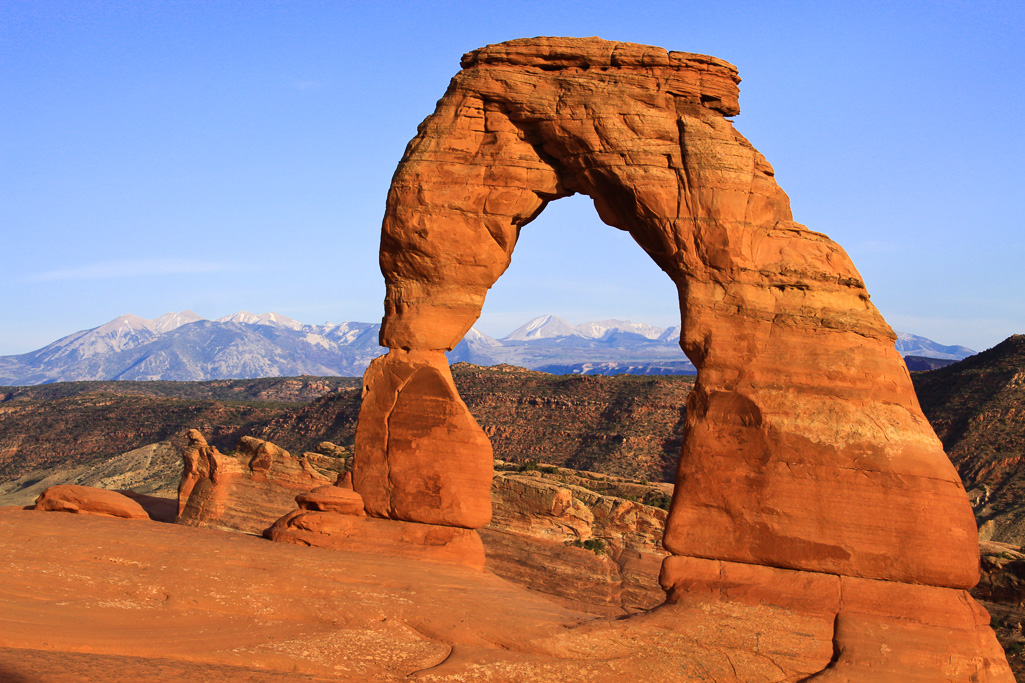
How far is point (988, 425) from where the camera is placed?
163 feet

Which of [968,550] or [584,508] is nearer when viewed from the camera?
[968,550]

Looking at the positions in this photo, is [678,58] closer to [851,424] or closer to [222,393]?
[851,424]

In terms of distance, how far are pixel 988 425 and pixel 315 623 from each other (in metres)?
47.7

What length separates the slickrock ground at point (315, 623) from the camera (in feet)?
37.6

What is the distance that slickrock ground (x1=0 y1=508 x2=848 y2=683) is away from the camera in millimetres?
11453

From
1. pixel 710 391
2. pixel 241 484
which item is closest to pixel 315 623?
pixel 710 391

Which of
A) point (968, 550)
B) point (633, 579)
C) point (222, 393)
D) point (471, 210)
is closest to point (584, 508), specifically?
point (633, 579)

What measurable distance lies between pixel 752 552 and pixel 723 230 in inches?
225

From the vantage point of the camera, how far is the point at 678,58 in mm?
16562

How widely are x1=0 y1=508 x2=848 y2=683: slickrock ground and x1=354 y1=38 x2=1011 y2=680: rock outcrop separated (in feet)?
2.59

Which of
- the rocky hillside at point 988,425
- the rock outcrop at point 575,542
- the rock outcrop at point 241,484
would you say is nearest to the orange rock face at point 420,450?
the rock outcrop at point 241,484

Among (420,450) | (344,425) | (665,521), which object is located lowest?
(344,425)

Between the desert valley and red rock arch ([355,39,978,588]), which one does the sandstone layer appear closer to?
the desert valley

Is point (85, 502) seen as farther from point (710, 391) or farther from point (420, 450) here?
point (710, 391)
